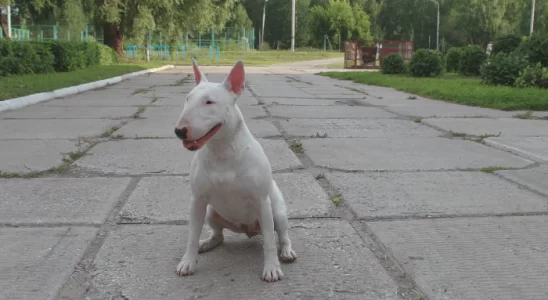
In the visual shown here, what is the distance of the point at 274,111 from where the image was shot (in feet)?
24.1

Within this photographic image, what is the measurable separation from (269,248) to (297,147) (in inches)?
103

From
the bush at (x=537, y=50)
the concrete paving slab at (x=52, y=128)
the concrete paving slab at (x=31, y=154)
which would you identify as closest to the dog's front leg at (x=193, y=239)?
the concrete paving slab at (x=31, y=154)

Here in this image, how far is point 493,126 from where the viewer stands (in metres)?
A: 5.95

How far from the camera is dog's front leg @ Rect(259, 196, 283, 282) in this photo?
6.19ft

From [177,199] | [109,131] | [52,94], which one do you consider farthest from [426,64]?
[177,199]

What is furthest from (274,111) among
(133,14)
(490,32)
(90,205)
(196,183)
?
(490,32)

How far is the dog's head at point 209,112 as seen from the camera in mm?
1734

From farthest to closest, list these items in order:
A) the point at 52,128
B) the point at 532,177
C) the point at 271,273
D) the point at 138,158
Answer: the point at 52,128 < the point at 138,158 < the point at 532,177 < the point at 271,273

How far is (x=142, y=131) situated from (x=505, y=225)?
3.96 meters

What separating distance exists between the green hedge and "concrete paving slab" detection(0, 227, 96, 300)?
35.3 ft

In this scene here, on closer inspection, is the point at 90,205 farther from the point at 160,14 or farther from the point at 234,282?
the point at 160,14

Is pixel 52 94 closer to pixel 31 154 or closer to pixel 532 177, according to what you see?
pixel 31 154

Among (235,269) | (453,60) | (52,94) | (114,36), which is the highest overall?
(114,36)

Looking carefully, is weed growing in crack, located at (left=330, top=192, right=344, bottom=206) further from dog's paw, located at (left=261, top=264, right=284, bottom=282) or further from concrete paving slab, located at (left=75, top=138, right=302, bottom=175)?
dog's paw, located at (left=261, top=264, right=284, bottom=282)
